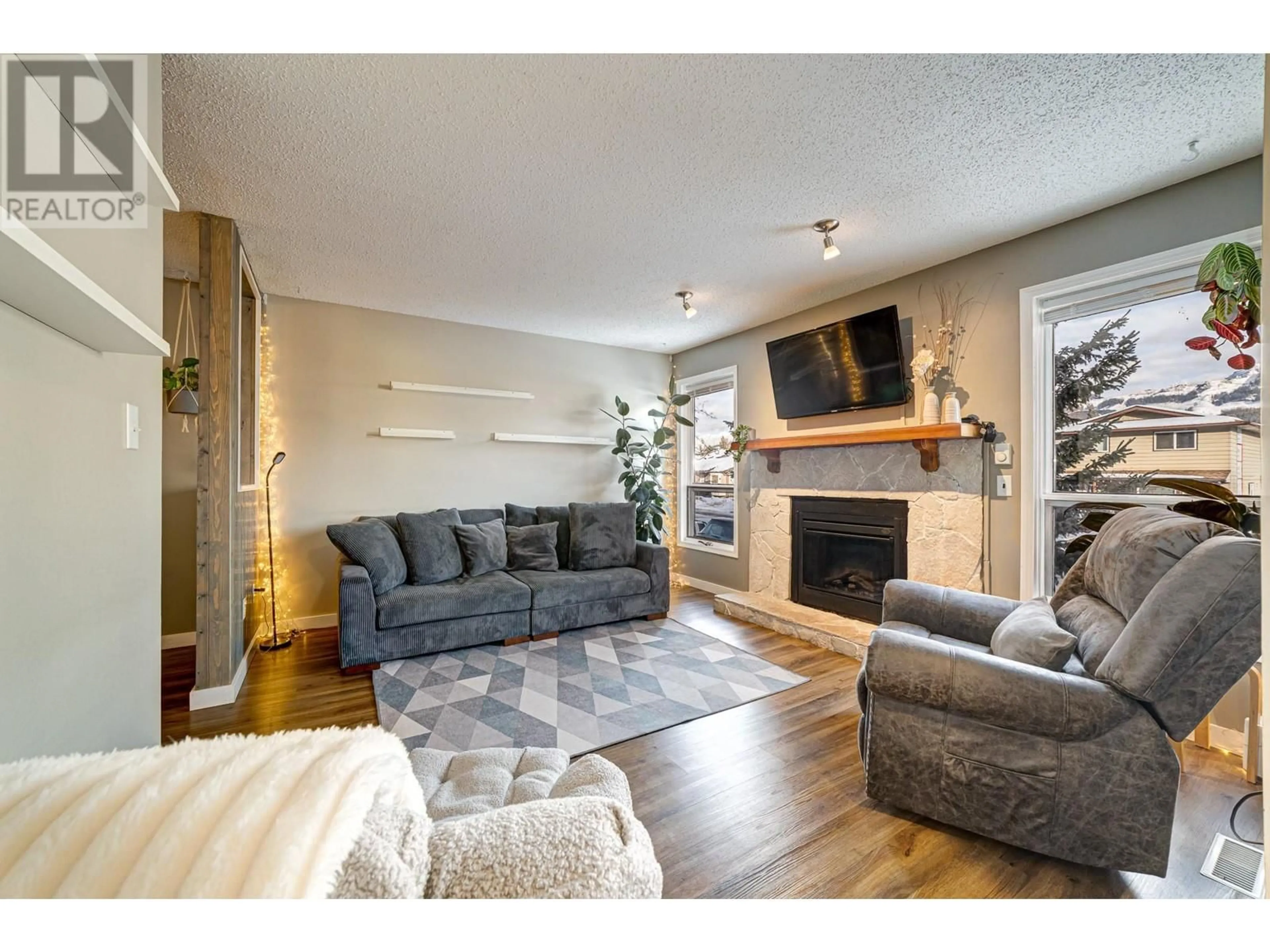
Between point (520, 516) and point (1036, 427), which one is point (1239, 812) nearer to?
point (1036, 427)

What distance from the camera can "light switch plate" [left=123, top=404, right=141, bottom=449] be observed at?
1135mm

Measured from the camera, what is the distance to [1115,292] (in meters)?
2.46

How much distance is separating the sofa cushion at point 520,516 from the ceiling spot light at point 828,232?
2.86 m

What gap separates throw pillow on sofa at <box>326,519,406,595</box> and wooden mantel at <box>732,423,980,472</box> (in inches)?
115

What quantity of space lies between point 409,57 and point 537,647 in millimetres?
3020

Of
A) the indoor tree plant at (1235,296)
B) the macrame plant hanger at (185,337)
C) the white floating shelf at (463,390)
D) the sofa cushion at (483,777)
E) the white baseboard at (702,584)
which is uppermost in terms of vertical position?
the macrame plant hanger at (185,337)

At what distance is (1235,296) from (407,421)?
14.9 ft

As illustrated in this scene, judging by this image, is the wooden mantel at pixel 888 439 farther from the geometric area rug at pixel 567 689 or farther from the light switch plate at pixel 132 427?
the light switch plate at pixel 132 427

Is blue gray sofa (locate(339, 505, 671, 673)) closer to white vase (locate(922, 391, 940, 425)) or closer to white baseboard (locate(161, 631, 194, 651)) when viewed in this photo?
white baseboard (locate(161, 631, 194, 651))

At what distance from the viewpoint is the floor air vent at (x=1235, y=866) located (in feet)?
4.44

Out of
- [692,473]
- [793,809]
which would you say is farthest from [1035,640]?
[692,473]

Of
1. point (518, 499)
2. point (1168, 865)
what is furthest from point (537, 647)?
point (1168, 865)

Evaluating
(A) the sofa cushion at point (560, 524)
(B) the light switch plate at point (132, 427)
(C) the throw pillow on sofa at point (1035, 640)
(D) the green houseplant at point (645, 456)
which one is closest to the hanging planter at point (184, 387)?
(B) the light switch plate at point (132, 427)
